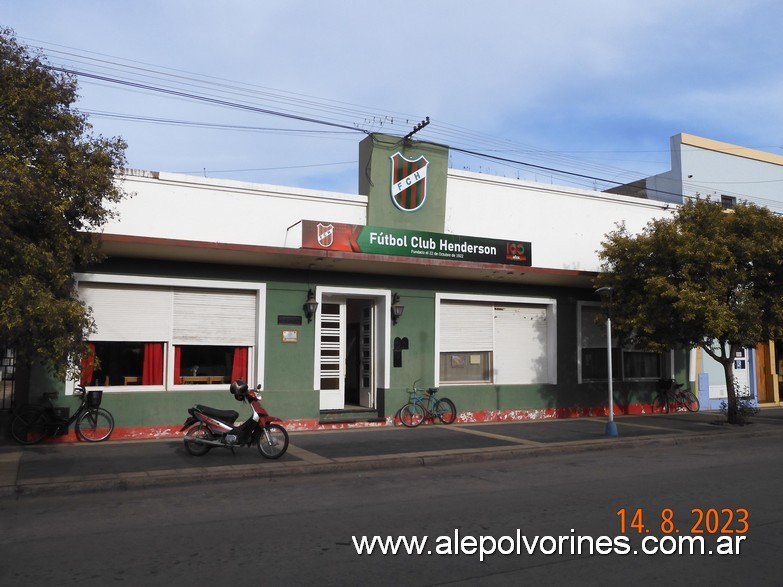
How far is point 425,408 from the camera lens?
16.2m

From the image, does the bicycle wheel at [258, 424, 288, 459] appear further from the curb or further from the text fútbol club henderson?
the text fútbol club henderson

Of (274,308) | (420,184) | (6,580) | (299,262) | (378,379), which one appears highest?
(420,184)

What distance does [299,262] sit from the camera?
14617mm

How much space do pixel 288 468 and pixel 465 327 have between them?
7988 mm

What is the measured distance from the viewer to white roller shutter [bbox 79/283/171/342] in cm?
1355

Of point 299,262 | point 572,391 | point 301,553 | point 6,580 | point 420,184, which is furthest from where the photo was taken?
point 572,391

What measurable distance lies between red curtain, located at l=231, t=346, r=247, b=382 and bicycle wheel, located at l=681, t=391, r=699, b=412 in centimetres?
1293

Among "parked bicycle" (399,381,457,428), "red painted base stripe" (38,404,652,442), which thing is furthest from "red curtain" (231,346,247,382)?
"parked bicycle" (399,381,457,428)

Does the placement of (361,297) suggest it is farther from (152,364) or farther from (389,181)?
(152,364)

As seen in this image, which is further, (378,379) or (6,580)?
(378,379)

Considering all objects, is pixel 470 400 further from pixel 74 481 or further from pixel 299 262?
pixel 74 481

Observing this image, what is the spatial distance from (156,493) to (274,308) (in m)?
6.29

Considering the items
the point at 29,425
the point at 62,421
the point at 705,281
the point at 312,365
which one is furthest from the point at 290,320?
the point at 705,281

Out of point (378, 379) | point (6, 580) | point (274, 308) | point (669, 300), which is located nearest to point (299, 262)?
point (274, 308)
